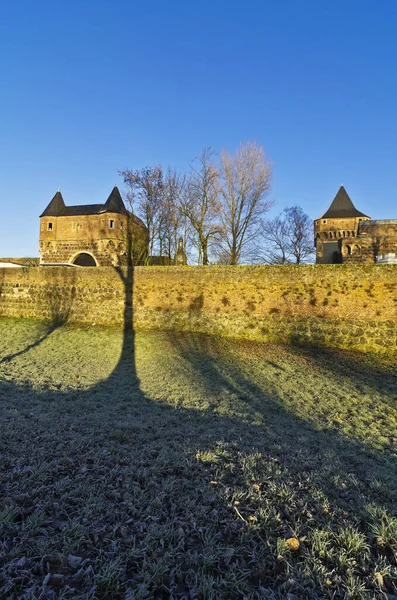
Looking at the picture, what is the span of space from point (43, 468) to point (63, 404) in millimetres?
2999

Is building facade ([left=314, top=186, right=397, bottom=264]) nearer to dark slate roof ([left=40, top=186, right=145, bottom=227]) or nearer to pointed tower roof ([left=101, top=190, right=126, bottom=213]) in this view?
dark slate roof ([left=40, top=186, right=145, bottom=227])

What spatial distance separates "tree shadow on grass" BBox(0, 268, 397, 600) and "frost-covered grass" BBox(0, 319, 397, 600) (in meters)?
0.01

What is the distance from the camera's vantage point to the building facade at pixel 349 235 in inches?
638

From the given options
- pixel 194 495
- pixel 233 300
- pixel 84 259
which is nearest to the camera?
pixel 194 495

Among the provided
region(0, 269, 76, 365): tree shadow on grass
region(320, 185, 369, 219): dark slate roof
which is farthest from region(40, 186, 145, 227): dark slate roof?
region(320, 185, 369, 219): dark slate roof

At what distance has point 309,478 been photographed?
10.6ft

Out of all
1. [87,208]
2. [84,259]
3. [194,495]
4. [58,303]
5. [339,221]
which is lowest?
[194,495]

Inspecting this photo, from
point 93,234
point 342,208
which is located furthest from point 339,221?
point 93,234

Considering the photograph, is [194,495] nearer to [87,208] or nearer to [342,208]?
[87,208]

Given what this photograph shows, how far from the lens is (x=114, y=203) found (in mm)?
29125

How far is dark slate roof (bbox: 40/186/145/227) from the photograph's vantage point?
2881 cm

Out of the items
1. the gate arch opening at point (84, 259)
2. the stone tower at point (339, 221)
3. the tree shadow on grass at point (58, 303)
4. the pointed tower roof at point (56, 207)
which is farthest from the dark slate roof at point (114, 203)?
the stone tower at point (339, 221)

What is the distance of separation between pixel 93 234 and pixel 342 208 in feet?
78.2

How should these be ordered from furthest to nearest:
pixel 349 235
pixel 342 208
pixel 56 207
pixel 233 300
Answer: pixel 342 208, pixel 56 207, pixel 349 235, pixel 233 300
